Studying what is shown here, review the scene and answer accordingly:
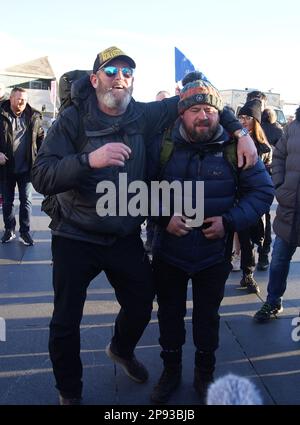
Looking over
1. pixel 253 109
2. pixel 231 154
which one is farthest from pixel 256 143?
pixel 231 154

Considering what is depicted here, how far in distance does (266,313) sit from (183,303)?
1387mm

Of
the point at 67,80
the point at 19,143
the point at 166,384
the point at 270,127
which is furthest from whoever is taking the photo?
the point at 270,127

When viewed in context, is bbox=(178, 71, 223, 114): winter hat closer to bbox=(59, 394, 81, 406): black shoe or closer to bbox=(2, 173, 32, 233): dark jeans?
bbox=(59, 394, 81, 406): black shoe

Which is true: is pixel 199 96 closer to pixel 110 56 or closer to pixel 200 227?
pixel 110 56

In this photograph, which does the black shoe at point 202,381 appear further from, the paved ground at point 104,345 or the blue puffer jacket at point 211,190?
the blue puffer jacket at point 211,190

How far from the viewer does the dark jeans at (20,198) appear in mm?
6172

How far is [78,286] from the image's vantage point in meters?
2.58

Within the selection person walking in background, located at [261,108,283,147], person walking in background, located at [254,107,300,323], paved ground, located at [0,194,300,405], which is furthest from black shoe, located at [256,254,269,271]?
person walking in background, located at [261,108,283,147]

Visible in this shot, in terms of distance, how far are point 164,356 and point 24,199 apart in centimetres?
391

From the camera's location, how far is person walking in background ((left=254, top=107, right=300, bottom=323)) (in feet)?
12.1

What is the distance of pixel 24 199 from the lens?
244 inches

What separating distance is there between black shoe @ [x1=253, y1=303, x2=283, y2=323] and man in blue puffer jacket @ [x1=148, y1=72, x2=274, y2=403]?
3.97 feet

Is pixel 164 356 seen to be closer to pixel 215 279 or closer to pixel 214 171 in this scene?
pixel 215 279

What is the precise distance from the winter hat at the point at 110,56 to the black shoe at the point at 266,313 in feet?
7.96
